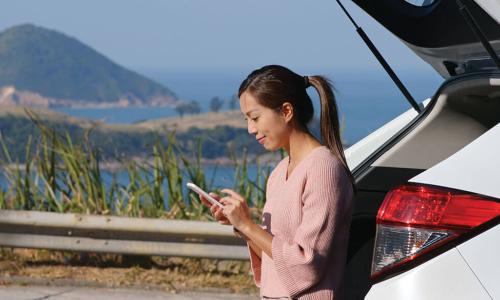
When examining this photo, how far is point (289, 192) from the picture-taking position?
10.8 ft

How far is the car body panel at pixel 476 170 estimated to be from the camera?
112 inches

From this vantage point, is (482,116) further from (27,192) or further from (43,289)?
(27,192)

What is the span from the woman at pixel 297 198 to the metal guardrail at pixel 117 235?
11.0 feet

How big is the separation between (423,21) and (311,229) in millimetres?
1077

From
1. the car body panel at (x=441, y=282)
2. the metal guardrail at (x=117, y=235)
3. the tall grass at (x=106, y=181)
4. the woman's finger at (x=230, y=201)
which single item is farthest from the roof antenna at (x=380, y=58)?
the tall grass at (x=106, y=181)

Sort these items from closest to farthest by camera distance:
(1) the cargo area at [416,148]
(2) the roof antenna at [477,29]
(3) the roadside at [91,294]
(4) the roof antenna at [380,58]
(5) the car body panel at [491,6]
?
(5) the car body panel at [491,6]
(2) the roof antenna at [477,29]
(1) the cargo area at [416,148]
(4) the roof antenna at [380,58]
(3) the roadside at [91,294]

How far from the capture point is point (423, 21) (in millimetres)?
3930

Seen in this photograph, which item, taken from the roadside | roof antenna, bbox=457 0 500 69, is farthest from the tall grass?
roof antenna, bbox=457 0 500 69

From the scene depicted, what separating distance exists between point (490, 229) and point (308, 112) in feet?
2.59

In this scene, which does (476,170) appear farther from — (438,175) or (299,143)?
(299,143)

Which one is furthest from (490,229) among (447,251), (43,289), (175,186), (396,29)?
(175,186)

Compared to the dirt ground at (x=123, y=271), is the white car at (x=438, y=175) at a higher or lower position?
higher

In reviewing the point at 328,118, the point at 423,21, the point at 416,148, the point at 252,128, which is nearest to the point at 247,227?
the point at 252,128

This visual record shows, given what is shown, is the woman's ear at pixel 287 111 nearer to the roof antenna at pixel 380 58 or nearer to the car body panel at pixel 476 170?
the car body panel at pixel 476 170
